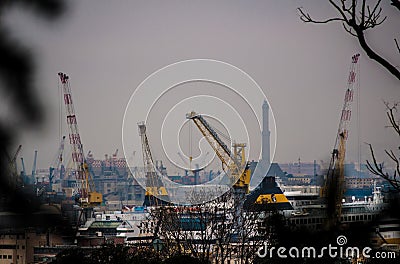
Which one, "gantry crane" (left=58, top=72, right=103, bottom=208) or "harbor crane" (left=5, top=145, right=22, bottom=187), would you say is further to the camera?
"gantry crane" (left=58, top=72, right=103, bottom=208)

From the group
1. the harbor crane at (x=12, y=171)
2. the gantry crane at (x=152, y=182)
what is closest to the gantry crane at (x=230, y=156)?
the gantry crane at (x=152, y=182)

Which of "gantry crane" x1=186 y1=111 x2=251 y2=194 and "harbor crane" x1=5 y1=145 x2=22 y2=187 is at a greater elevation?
"gantry crane" x1=186 y1=111 x2=251 y2=194

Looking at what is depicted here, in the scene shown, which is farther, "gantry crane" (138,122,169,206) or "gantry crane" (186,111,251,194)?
"gantry crane" (138,122,169,206)

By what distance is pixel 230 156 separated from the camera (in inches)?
763

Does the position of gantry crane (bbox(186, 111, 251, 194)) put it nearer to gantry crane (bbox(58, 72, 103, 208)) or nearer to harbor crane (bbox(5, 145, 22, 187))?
gantry crane (bbox(58, 72, 103, 208))

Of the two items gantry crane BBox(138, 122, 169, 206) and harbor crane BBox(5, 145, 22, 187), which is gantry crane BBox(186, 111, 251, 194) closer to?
gantry crane BBox(138, 122, 169, 206)

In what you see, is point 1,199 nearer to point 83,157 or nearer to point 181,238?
point 181,238

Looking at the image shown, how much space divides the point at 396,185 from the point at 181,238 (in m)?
6.59

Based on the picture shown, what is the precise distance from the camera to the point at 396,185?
0.81 m

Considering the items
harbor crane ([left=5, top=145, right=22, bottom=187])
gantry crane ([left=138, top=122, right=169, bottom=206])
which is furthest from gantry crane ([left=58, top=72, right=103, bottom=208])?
harbor crane ([left=5, top=145, right=22, bottom=187])

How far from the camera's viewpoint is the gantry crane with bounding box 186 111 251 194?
18609 millimetres

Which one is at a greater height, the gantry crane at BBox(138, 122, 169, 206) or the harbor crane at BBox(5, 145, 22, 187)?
the gantry crane at BBox(138, 122, 169, 206)

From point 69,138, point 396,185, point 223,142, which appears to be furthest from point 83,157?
point 396,185

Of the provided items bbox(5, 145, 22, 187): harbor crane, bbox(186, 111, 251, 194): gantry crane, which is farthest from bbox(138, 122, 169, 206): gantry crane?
bbox(5, 145, 22, 187): harbor crane
